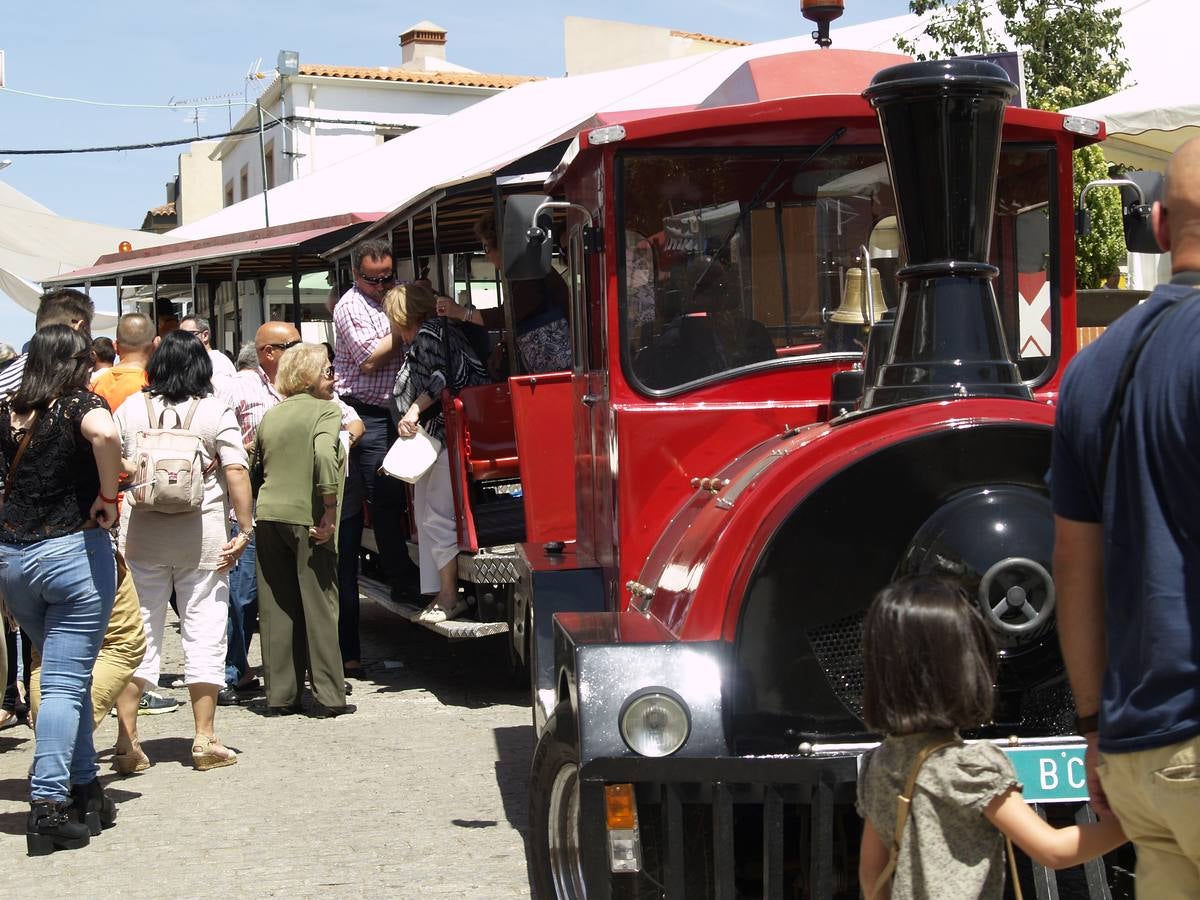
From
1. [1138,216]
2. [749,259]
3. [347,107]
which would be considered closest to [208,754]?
[749,259]

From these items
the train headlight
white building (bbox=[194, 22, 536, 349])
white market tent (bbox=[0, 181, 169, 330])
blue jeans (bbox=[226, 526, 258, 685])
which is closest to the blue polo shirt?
the train headlight

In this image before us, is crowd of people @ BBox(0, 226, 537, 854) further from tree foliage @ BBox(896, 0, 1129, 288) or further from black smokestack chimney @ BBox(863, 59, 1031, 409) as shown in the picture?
tree foliage @ BBox(896, 0, 1129, 288)

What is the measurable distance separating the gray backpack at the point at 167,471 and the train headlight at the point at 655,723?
3.21 meters

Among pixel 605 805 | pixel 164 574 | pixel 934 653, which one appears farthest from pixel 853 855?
pixel 164 574

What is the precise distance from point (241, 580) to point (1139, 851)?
6.33m

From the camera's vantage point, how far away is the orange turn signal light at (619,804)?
10.9 ft

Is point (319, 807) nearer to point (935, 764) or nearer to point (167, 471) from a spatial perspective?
point (167, 471)

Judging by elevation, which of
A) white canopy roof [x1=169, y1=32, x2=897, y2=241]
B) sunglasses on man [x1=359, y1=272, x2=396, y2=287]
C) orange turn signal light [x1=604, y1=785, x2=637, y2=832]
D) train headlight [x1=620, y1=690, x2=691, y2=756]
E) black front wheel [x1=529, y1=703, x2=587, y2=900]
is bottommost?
black front wheel [x1=529, y1=703, x2=587, y2=900]

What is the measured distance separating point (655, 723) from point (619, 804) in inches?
7.9

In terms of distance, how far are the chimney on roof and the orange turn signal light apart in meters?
35.5

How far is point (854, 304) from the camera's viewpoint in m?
4.50

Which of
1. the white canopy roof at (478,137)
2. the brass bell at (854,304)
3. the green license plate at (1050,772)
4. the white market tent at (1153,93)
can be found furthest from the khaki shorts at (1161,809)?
the white canopy roof at (478,137)

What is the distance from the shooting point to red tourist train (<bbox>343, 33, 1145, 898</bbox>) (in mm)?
3322

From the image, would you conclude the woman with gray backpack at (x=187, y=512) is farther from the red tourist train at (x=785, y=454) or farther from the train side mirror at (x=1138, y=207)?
the train side mirror at (x=1138, y=207)
